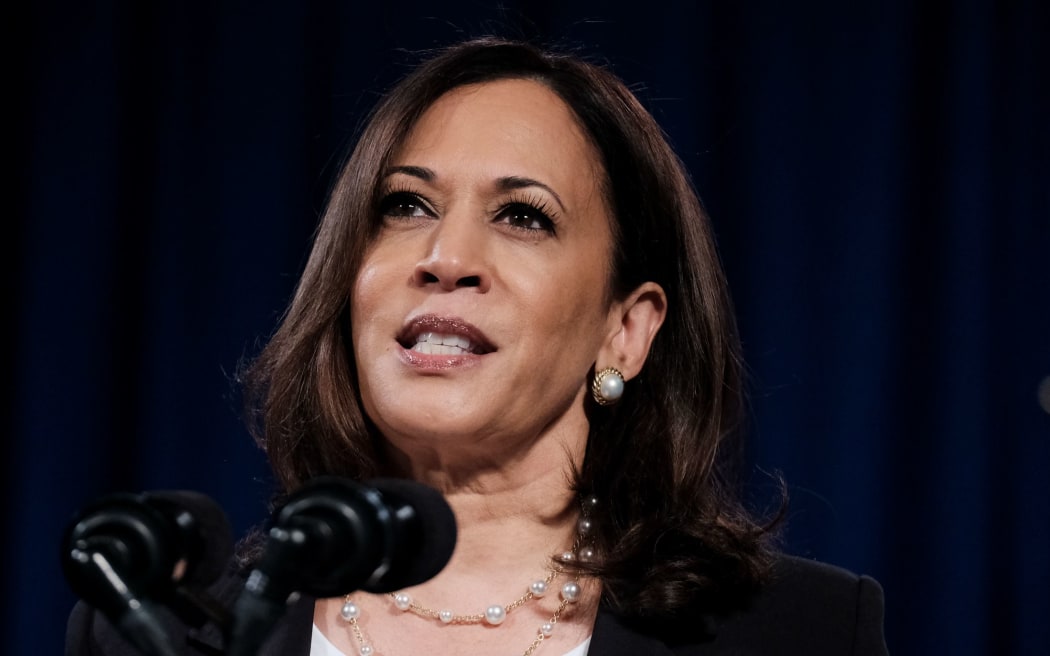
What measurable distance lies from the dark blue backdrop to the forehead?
0.73 metres

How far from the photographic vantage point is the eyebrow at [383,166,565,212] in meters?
1.48

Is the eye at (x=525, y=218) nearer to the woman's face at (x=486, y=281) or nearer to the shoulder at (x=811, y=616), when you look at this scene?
the woman's face at (x=486, y=281)

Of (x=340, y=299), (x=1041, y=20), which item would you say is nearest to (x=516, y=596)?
(x=340, y=299)

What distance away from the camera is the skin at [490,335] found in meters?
1.41

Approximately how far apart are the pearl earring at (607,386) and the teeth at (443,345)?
0.72 feet

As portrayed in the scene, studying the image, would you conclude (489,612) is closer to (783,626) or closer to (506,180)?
(783,626)

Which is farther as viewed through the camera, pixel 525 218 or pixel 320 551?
pixel 525 218

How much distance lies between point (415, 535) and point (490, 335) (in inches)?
24.7

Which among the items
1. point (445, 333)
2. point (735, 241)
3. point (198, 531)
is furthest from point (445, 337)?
point (735, 241)

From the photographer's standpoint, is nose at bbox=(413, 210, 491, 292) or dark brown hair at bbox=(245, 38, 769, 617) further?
dark brown hair at bbox=(245, 38, 769, 617)

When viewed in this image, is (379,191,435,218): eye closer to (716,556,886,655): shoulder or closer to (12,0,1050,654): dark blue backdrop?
(716,556,886,655): shoulder

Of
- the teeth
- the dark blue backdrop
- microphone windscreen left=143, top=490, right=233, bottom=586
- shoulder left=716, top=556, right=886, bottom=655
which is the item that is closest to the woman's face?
the teeth

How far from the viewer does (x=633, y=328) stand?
1634mm

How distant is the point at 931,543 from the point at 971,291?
0.44 meters
